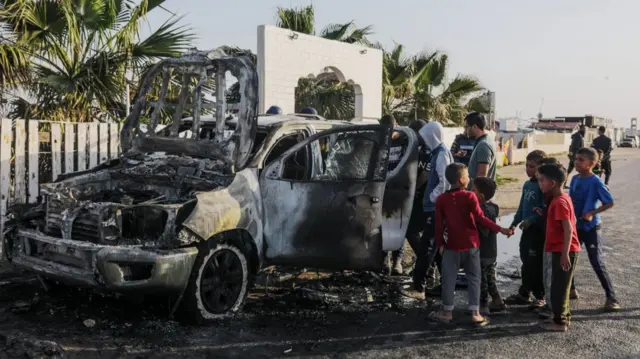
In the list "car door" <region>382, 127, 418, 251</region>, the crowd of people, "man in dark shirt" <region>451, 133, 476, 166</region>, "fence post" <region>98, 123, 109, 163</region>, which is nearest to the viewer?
the crowd of people

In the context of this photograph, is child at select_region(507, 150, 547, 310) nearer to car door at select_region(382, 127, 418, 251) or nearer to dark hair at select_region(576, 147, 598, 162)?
dark hair at select_region(576, 147, 598, 162)

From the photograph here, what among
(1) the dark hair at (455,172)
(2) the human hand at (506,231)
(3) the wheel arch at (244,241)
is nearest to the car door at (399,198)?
(1) the dark hair at (455,172)

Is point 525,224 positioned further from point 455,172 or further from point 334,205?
point 334,205

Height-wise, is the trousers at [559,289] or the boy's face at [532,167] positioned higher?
the boy's face at [532,167]

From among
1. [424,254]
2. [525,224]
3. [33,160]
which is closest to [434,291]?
[424,254]

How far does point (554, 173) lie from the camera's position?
480 cm

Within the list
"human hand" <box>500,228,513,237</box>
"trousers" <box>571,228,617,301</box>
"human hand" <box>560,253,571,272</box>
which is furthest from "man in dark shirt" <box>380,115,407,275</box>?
"human hand" <box>560,253,571,272</box>

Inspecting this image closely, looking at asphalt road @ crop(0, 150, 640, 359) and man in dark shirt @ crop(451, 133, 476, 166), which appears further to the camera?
man in dark shirt @ crop(451, 133, 476, 166)

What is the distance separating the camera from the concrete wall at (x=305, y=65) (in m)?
10.9

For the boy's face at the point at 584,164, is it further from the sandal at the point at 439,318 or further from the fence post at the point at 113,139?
the fence post at the point at 113,139

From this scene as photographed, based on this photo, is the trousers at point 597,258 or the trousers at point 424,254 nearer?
the trousers at point 597,258

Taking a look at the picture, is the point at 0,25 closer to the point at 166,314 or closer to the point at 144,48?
the point at 144,48

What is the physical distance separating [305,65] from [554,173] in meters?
7.64

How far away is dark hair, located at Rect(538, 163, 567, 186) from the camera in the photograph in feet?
15.7
